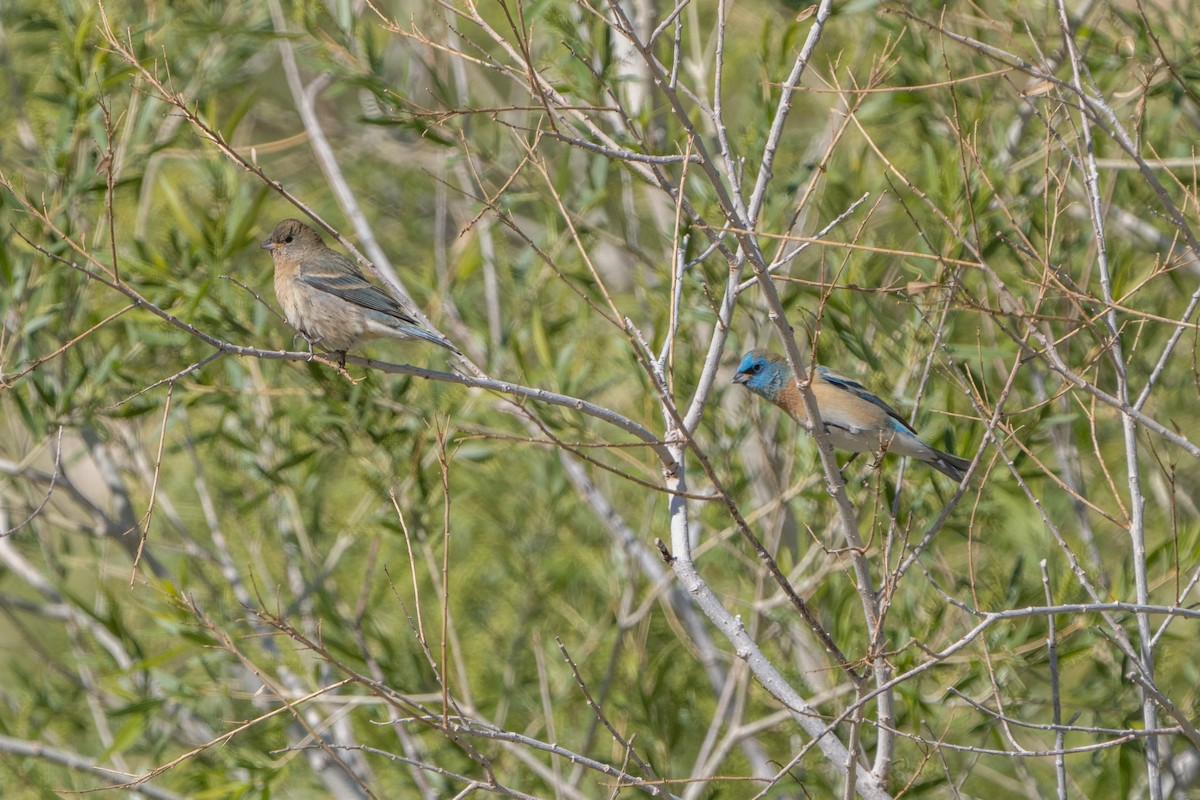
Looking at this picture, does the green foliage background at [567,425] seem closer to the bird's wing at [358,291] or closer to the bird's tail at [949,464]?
the bird's tail at [949,464]

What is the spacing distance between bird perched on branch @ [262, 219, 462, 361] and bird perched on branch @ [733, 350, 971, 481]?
1.67m

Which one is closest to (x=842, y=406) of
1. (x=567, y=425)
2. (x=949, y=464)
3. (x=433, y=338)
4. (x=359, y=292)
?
(x=949, y=464)

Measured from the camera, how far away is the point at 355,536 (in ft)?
24.7

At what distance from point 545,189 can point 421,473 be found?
5.61 ft

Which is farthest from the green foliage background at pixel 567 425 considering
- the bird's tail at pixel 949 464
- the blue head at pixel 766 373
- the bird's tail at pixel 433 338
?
the bird's tail at pixel 433 338

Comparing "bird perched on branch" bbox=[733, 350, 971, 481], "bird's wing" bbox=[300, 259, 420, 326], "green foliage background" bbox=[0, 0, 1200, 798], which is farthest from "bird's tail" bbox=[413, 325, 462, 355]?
"bird perched on branch" bbox=[733, 350, 971, 481]

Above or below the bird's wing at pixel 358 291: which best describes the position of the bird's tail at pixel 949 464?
below

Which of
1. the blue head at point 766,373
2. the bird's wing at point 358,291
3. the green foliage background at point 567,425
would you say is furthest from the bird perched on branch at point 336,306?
the blue head at point 766,373

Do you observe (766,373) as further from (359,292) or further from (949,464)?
(359,292)

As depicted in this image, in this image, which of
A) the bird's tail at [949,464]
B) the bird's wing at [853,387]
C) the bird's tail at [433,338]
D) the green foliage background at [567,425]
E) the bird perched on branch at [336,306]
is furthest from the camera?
the bird perched on branch at [336,306]

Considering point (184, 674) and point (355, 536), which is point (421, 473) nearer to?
point (355, 536)

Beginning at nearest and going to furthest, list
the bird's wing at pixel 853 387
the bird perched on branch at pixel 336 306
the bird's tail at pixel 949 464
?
the bird's tail at pixel 949 464 < the bird's wing at pixel 853 387 < the bird perched on branch at pixel 336 306

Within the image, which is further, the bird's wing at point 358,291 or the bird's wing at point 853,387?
the bird's wing at point 358,291

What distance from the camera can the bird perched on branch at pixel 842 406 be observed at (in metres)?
5.90
